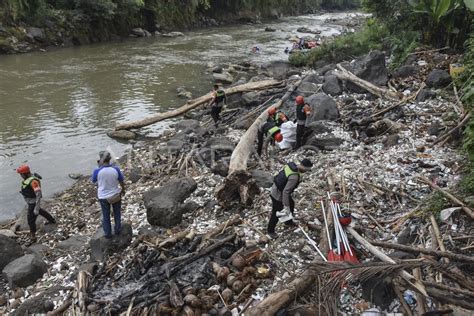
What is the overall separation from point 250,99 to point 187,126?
339 cm

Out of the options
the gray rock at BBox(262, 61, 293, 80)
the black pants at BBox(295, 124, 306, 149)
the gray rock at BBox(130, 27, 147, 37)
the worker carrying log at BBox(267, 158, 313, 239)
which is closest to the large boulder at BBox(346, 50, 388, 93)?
the black pants at BBox(295, 124, 306, 149)

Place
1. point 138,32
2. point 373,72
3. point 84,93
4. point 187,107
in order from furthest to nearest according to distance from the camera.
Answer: point 138,32, point 84,93, point 187,107, point 373,72

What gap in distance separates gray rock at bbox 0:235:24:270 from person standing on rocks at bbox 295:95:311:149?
7830mm

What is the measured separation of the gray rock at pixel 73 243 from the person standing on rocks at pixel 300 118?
21.4 feet

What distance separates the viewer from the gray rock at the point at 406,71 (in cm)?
1576

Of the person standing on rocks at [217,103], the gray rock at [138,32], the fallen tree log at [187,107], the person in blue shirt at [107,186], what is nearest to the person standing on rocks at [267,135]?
the person standing on rocks at [217,103]

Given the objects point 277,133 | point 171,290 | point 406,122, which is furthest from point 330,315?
point 406,122

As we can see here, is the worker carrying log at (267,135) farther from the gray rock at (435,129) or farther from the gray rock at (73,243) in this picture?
the gray rock at (73,243)

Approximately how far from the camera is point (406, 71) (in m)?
15.9

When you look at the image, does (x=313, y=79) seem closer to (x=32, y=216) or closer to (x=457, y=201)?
(x=457, y=201)

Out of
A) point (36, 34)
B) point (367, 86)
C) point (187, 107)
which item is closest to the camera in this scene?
point (367, 86)

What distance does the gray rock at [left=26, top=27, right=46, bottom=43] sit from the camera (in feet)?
104

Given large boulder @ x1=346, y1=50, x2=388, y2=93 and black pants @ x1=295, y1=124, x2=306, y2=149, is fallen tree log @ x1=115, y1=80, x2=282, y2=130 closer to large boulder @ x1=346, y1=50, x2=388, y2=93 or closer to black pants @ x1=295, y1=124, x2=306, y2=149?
large boulder @ x1=346, y1=50, x2=388, y2=93

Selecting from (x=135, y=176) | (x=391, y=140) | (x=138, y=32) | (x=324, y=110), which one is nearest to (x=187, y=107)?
(x=135, y=176)
